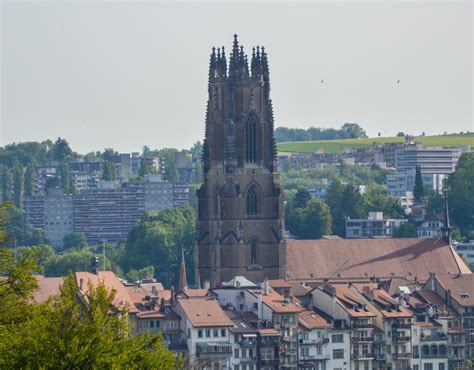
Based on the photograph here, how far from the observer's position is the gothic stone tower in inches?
5512

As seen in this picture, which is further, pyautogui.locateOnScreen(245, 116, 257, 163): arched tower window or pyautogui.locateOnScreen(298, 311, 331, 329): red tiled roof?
pyautogui.locateOnScreen(245, 116, 257, 163): arched tower window

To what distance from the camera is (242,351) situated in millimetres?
116500

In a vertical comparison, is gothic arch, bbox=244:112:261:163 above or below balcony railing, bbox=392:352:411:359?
above

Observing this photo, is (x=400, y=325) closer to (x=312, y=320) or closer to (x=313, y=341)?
(x=312, y=320)

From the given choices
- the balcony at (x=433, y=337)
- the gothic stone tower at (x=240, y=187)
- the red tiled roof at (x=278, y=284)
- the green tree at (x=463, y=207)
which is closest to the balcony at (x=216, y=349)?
the balcony at (x=433, y=337)

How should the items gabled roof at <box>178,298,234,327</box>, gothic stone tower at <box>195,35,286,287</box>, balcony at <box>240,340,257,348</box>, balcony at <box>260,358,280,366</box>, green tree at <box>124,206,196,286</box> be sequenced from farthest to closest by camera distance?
green tree at <box>124,206,196,286</box> < gothic stone tower at <box>195,35,286,287</box> < balcony at <box>260,358,280,366</box> < balcony at <box>240,340,257,348</box> < gabled roof at <box>178,298,234,327</box>

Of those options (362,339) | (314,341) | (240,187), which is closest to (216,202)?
(240,187)

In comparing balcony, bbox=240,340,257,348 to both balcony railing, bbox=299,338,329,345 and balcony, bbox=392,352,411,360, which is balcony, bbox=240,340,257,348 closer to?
balcony railing, bbox=299,338,329,345

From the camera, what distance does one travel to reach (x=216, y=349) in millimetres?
115312

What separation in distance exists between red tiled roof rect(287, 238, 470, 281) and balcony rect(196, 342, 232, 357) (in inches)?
1133

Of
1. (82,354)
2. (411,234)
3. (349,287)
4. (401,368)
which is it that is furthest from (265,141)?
(82,354)

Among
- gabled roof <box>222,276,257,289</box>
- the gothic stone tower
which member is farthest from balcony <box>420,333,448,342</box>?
the gothic stone tower

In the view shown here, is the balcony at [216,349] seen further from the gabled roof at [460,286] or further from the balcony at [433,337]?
the gabled roof at [460,286]

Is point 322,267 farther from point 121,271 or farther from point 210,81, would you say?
point 121,271
